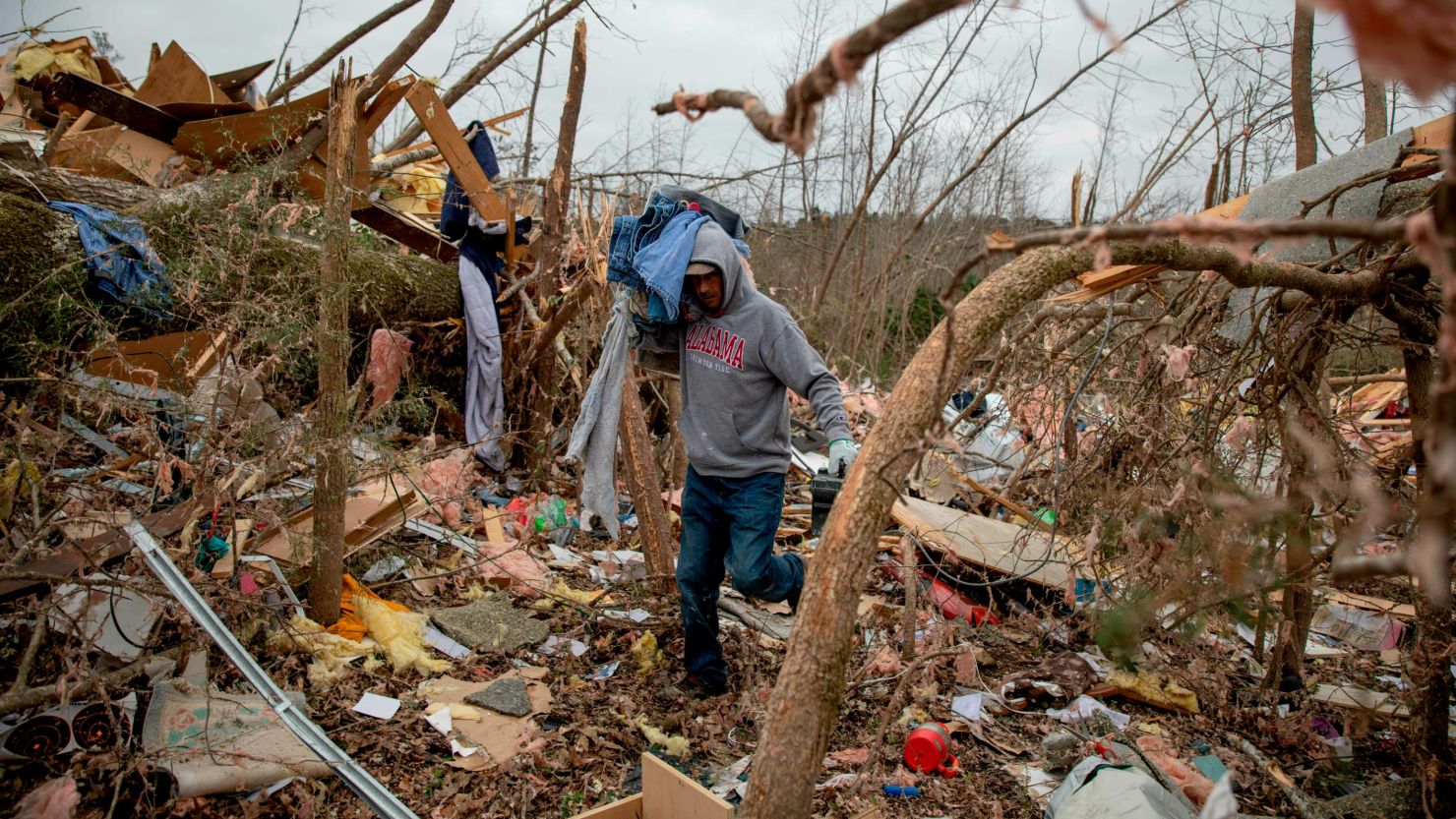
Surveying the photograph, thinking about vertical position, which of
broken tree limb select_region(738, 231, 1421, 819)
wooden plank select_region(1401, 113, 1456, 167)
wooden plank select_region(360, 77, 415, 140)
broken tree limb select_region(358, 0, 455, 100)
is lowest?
broken tree limb select_region(738, 231, 1421, 819)

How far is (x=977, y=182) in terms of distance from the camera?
1556cm

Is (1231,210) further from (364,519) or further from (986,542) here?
(364,519)

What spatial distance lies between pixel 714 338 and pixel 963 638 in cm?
217

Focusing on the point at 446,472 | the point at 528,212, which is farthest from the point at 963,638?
the point at 528,212

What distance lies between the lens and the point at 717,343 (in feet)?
11.5

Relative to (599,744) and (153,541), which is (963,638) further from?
(153,541)

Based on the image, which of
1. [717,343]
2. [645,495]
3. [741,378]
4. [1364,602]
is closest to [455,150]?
[645,495]

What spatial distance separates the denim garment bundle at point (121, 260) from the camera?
4.03 m

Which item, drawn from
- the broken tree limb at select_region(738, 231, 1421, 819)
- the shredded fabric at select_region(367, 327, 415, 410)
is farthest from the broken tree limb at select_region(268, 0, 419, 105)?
the broken tree limb at select_region(738, 231, 1421, 819)

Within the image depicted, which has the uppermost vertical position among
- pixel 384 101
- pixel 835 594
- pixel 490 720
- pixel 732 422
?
pixel 384 101

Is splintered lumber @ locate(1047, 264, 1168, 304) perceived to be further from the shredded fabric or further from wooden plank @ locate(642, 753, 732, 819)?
the shredded fabric

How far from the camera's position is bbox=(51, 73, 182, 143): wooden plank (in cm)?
614

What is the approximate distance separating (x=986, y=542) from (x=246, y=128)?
5.69 meters

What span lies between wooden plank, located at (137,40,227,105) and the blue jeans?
5669mm
